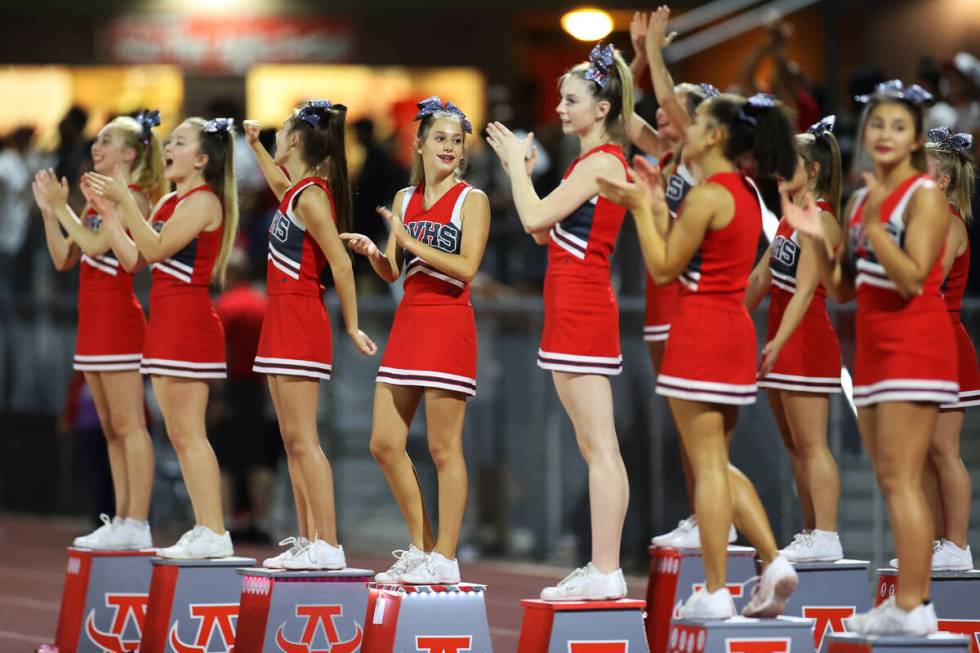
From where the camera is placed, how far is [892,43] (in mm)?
12273

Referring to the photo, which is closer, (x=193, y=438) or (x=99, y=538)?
(x=193, y=438)

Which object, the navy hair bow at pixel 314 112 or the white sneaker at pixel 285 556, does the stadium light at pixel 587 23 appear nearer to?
the navy hair bow at pixel 314 112

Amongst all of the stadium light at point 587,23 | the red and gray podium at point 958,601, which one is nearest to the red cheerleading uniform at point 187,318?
the red and gray podium at point 958,601

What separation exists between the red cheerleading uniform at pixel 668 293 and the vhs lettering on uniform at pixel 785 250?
0.49 metres

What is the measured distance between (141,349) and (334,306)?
430cm

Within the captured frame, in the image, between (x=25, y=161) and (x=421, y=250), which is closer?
(x=421, y=250)

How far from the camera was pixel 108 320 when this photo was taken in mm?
7832

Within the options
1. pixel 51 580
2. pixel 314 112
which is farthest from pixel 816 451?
pixel 51 580

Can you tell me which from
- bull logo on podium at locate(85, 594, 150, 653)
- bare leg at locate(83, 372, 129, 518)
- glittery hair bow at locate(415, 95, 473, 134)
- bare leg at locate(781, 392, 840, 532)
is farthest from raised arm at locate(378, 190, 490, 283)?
bull logo on podium at locate(85, 594, 150, 653)

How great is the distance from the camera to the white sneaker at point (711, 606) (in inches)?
227

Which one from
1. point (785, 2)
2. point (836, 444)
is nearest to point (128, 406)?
point (836, 444)

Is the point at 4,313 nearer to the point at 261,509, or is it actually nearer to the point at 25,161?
the point at 25,161

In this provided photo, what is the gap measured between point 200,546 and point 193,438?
16.7 inches

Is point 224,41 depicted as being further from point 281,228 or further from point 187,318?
point 281,228
